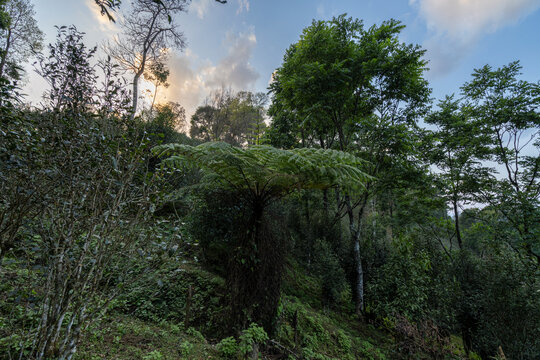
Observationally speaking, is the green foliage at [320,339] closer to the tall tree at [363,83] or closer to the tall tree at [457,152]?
the tall tree at [363,83]

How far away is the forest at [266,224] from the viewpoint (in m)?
1.38

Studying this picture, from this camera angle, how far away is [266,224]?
9.00 feet

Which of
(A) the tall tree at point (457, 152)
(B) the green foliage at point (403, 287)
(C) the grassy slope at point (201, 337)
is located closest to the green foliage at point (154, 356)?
(C) the grassy slope at point (201, 337)

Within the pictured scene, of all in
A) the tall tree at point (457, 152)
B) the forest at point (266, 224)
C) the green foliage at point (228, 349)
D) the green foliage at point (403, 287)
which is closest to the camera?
the forest at point (266, 224)

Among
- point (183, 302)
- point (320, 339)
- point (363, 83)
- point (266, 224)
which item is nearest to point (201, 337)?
point (183, 302)

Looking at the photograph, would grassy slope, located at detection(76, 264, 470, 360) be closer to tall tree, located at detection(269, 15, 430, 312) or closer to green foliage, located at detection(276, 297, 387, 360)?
green foliage, located at detection(276, 297, 387, 360)

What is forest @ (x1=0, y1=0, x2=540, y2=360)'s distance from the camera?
138 cm

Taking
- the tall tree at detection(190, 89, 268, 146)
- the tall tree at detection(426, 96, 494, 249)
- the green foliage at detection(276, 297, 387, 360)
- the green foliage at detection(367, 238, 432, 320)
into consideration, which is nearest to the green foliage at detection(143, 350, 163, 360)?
the green foliage at detection(276, 297, 387, 360)

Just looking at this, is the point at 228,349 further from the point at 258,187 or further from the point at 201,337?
the point at 258,187

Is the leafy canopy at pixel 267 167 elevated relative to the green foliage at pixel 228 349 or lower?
elevated

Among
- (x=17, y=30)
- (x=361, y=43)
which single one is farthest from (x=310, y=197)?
(x=17, y=30)

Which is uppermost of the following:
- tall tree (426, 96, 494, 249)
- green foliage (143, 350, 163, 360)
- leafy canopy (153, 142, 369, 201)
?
tall tree (426, 96, 494, 249)

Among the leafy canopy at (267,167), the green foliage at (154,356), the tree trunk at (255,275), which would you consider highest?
the leafy canopy at (267,167)

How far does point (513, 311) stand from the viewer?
3.78m
